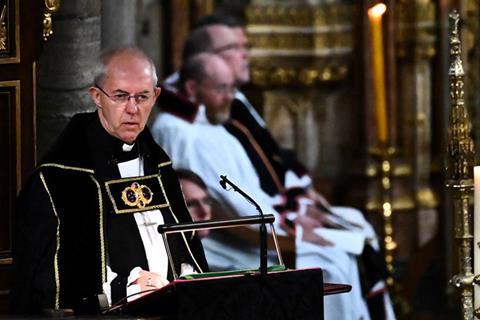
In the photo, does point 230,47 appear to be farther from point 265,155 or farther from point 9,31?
point 9,31

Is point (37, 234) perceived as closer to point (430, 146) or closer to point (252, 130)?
point (252, 130)

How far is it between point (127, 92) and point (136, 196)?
34 centimetres

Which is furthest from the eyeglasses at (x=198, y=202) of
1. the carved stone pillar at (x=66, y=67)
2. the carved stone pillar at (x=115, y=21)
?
the carved stone pillar at (x=66, y=67)

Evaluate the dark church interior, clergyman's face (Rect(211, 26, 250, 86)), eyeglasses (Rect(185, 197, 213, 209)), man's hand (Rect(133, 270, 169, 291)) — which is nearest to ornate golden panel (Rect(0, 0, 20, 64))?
man's hand (Rect(133, 270, 169, 291))

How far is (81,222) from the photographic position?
5965 mm

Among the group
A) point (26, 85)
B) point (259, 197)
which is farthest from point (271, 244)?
point (26, 85)

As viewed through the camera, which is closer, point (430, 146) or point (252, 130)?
point (252, 130)

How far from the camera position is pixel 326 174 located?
11.7 meters

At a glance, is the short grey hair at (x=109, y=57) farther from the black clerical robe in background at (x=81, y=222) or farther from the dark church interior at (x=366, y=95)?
the dark church interior at (x=366, y=95)

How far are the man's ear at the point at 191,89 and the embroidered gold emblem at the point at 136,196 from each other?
3.49m

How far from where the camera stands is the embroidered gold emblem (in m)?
6.09

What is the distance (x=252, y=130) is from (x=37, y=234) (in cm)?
382

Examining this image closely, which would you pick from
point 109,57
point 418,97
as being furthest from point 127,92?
point 418,97

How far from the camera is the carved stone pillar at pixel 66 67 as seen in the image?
7211 millimetres
